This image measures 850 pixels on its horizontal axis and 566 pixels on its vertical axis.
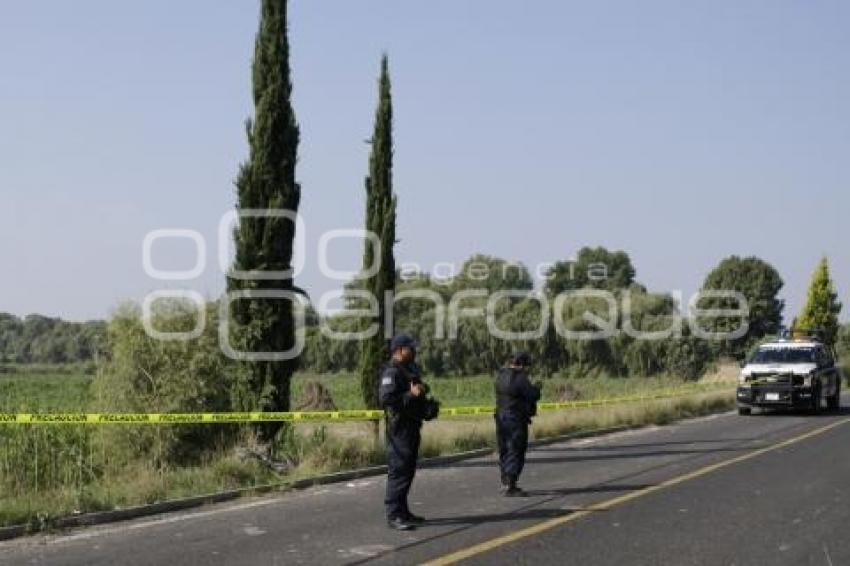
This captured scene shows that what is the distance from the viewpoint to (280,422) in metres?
15.3

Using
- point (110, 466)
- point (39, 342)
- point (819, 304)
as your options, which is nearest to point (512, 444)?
point (110, 466)

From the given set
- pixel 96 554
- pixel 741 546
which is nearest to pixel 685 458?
pixel 741 546

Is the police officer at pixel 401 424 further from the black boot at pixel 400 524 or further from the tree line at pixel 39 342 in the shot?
the tree line at pixel 39 342

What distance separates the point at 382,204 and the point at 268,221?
16.3ft

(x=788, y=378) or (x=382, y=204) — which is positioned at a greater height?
(x=382, y=204)

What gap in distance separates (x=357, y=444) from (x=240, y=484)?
2856mm

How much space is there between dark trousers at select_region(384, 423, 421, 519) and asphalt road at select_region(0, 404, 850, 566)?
0.31 metres

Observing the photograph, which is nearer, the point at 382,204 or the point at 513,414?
the point at 513,414

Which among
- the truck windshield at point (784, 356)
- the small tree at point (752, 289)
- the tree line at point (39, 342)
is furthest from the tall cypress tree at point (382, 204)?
the tree line at point (39, 342)

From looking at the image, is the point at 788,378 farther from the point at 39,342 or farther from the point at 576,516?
the point at 39,342

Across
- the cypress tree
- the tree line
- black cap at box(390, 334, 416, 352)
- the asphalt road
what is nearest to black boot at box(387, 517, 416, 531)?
the asphalt road

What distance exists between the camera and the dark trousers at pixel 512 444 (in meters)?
11.8

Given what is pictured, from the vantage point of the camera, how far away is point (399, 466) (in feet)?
31.3

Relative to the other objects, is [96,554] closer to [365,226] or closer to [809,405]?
[365,226]
